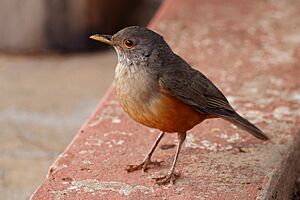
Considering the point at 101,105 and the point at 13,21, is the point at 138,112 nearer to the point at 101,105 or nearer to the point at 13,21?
the point at 101,105

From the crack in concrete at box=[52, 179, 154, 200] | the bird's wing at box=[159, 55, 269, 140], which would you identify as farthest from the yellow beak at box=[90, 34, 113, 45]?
the crack in concrete at box=[52, 179, 154, 200]

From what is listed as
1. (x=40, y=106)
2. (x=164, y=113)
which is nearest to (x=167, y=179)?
(x=164, y=113)

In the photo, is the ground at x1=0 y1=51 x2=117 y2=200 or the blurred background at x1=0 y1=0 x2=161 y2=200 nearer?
the ground at x1=0 y1=51 x2=117 y2=200

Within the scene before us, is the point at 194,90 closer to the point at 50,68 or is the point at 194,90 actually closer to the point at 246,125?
the point at 246,125

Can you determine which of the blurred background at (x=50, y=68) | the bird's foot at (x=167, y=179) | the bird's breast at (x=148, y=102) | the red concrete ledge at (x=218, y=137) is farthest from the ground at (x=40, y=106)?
the bird's breast at (x=148, y=102)

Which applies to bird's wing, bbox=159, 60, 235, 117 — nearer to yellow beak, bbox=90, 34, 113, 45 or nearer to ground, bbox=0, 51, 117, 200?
yellow beak, bbox=90, 34, 113, 45

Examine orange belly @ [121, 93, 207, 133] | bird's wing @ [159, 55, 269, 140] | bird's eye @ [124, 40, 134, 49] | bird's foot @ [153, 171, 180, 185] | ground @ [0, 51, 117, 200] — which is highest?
bird's eye @ [124, 40, 134, 49]
